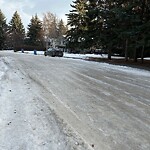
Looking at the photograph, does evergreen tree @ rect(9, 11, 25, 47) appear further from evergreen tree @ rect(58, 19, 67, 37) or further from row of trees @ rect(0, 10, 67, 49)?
evergreen tree @ rect(58, 19, 67, 37)

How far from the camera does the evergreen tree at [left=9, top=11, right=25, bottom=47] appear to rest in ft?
313

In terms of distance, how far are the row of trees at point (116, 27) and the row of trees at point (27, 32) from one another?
146 ft

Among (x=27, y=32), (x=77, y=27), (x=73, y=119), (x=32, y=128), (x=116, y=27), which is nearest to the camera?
(x=32, y=128)

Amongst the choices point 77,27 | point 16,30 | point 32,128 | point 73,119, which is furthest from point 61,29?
point 32,128

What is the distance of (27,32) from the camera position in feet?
302

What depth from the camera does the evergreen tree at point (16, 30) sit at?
→ 95500 millimetres

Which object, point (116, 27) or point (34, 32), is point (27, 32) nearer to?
point (34, 32)

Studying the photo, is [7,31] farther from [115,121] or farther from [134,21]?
[115,121]

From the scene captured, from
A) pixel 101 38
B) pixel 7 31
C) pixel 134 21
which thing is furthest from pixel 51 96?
pixel 7 31

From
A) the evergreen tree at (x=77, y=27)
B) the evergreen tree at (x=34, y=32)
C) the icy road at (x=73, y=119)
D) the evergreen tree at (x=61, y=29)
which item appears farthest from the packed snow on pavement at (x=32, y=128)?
the evergreen tree at (x=61, y=29)

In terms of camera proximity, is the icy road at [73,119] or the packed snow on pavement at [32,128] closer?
the packed snow on pavement at [32,128]

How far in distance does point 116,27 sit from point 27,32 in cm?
6335

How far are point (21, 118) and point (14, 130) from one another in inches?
38.1

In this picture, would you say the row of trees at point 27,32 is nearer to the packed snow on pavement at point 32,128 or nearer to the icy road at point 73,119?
the icy road at point 73,119
